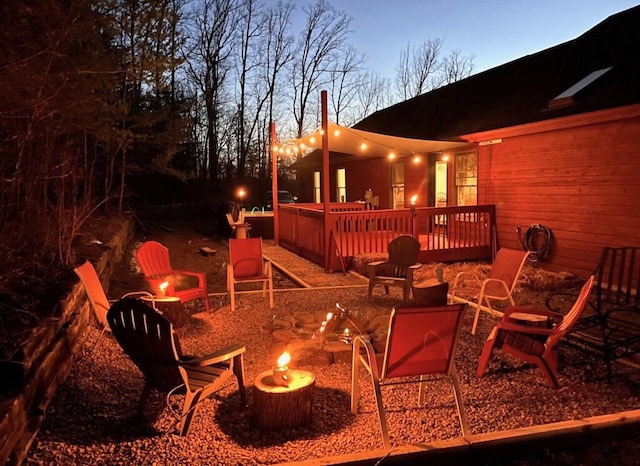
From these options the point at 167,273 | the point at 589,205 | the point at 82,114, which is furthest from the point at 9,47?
the point at 589,205

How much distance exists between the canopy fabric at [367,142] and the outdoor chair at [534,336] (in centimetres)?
561

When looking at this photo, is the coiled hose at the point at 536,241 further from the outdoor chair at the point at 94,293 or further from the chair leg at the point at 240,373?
the outdoor chair at the point at 94,293

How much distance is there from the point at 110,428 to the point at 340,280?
17.6ft

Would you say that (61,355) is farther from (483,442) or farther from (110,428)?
(483,442)

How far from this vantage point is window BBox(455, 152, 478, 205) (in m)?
10.7

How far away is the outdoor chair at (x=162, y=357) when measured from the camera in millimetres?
3078

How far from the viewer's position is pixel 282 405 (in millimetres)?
3162

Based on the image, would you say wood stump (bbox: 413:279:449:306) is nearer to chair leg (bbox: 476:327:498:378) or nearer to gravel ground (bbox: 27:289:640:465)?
gravel ground (bbox: 27:289:640:465)

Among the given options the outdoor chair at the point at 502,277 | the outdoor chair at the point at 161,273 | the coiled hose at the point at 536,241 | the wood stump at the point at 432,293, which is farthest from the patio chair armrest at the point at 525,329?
the coiled hose at the point at 536,241

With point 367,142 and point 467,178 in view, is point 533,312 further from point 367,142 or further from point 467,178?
point 467,178

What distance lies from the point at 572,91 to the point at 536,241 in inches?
104

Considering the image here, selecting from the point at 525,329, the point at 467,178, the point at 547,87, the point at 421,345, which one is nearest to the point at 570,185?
the point at 547,87

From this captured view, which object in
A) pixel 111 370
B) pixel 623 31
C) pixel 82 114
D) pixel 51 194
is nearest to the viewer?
pixel 111 370

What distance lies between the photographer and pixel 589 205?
7.86m
